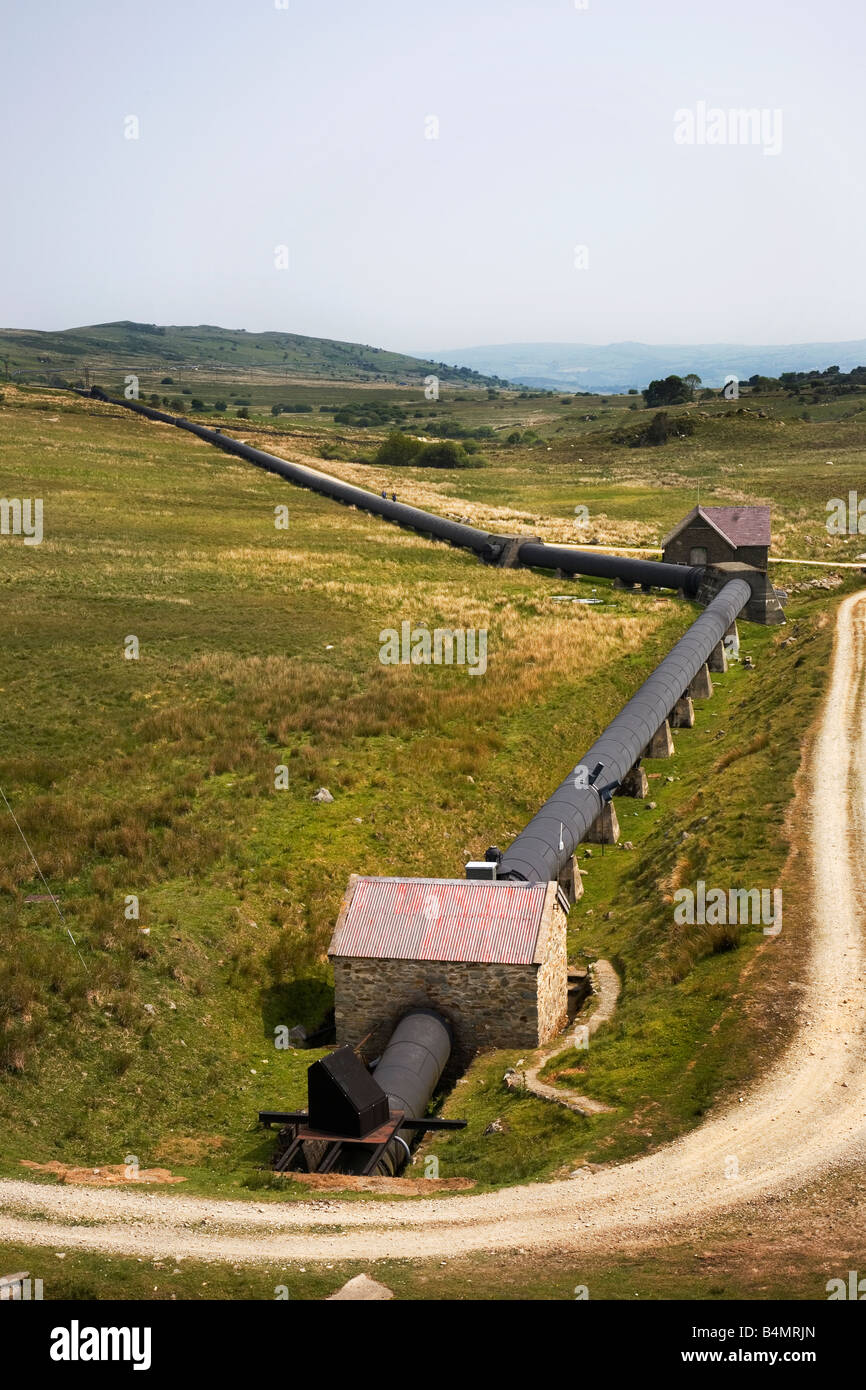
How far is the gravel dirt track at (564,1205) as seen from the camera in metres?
16.3

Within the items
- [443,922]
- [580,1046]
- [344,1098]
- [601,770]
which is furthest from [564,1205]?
[601,770]

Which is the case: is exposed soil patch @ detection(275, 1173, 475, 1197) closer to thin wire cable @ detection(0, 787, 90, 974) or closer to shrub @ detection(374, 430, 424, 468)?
thin wire cable @ detection(0, 787, 90, 974)

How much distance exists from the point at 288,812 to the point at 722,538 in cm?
3961

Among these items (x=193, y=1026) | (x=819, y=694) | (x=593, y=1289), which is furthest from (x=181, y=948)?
(x=819, y=694)

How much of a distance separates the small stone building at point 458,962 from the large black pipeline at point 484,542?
44.8 meters

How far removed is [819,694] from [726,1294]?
31.8m

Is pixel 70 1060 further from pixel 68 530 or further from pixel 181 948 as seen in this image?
pixel 68 530

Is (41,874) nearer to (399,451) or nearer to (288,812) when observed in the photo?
(288,812)

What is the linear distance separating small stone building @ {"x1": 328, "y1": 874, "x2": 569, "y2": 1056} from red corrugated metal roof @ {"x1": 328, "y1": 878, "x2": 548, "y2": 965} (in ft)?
0.07

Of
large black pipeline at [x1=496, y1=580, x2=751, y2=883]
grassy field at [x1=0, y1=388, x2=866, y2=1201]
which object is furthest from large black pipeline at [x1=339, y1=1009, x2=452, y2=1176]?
large black pipeline at [x1=496, y1=580, x2=751, y2=883]

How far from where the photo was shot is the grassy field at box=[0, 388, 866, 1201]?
21.8 metres

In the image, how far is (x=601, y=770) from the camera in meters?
35.6

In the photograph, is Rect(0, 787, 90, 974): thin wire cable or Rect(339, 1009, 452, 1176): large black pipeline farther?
Rect(0, 787, 90, 974): thin wire cable

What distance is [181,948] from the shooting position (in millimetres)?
27141
